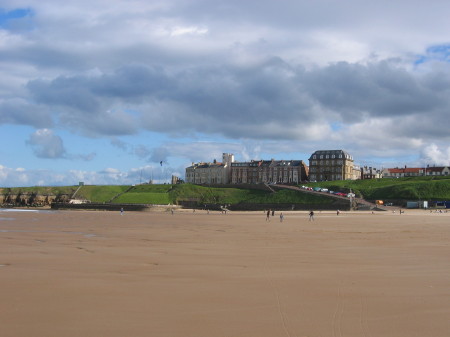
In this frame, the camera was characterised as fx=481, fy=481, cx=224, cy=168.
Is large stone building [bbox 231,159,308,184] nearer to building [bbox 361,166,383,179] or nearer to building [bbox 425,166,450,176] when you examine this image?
building [bbox 361,166,383,179]

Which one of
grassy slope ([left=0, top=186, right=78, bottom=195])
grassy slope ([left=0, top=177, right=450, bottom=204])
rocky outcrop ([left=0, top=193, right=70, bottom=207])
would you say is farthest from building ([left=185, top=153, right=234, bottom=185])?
rocky outcrop ([left=0, top=193, right=70, bottom=207])

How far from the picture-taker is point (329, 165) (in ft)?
455

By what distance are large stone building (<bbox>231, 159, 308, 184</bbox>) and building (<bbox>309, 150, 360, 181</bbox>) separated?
4425 mm

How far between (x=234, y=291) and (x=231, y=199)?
93.4m

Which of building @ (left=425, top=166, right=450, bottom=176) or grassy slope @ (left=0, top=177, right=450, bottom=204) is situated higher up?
building @ (left=425, top=166, right=450, bottom=176)

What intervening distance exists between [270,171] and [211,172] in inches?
846

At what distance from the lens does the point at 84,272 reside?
12.0 metres

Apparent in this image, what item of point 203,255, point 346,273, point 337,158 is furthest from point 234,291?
point 337,158

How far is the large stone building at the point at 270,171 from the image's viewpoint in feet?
468

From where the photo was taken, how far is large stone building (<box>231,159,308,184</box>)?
142750 mm

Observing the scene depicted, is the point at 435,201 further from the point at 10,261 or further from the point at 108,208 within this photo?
the point at 10,261

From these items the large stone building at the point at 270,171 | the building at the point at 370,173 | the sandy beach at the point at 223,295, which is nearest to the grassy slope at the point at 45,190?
the large stone building at the point at 270,171

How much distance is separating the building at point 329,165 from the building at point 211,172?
1108 inches

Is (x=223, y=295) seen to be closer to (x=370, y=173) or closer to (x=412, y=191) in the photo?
(x=412, y=191)
